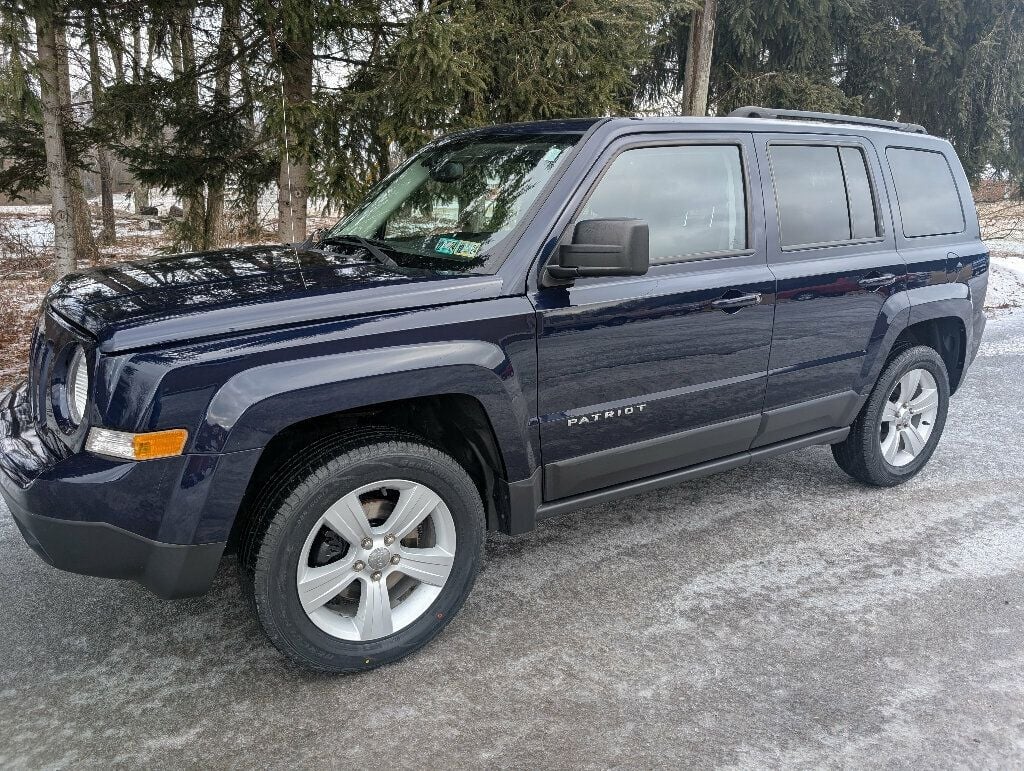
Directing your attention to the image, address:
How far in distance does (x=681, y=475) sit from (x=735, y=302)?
0.79 meters

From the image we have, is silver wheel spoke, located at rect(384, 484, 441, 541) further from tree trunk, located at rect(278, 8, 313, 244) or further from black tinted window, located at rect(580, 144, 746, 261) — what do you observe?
tree trunk, located at rect(278, 8, 313, 244)

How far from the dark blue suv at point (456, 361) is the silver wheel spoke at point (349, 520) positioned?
1 centimetres

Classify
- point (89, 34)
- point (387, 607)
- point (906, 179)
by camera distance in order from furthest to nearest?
point (89, 34) → point (906, 179) → point (387, 607)

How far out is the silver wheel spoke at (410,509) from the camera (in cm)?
288

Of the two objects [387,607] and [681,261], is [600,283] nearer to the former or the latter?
[681,261]

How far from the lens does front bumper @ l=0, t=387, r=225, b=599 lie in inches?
95.7

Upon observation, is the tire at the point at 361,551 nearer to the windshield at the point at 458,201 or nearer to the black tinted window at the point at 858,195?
the windshield at the point at 458,201

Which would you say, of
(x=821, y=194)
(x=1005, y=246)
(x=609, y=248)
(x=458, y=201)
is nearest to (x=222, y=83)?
(x=458, y=201)

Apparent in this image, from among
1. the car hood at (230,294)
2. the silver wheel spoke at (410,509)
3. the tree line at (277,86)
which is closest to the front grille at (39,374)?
the car hood at (230,294)

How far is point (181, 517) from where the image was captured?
249 centimetres

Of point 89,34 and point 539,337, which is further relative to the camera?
point 89,34

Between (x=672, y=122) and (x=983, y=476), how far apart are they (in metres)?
2.93

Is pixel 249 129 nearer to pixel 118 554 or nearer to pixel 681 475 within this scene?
pixel 681 475

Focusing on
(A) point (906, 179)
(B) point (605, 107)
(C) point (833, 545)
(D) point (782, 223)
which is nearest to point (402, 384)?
(D) point (782, 223)
